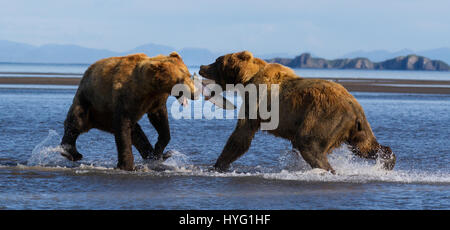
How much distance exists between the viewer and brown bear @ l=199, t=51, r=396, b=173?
8250 mm

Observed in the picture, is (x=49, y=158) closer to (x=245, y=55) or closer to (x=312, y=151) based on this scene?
(x=245, y=55)

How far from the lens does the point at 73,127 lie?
932 centimetres

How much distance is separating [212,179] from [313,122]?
1428 mm

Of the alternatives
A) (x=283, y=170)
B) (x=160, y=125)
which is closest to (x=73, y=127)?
(x=160, y=125)

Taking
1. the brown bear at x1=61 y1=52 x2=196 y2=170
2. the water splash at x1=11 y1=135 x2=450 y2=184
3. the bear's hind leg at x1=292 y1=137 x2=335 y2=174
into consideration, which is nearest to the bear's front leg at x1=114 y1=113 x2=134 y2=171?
the brown bear at x1=61 y1=52 x2=196 y2=170

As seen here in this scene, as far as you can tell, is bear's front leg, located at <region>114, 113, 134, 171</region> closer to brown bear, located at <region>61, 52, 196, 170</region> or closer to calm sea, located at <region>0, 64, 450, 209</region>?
brown bear, located at <region>61, 52, 196, 170</region>

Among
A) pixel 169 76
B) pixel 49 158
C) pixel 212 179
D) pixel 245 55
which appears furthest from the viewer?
pixel 49 158

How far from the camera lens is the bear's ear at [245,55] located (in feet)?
30.3

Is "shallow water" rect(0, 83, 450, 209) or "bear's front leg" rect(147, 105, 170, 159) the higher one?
"bear's front leg" rect(147, 105, 170, 159)

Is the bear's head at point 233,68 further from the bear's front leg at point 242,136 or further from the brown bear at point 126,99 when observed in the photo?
the brown bear at point 126,99

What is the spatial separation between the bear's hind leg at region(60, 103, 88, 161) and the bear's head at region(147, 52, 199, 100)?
1280 mm
